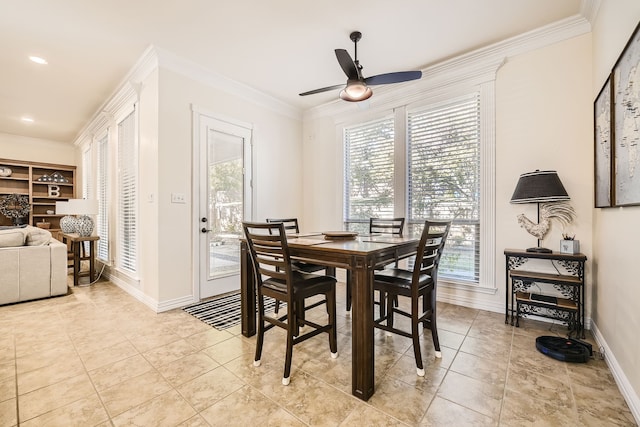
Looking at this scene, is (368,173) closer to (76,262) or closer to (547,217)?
(547,217)

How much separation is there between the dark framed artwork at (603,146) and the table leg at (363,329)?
1.78 m

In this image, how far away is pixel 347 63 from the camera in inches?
92.1

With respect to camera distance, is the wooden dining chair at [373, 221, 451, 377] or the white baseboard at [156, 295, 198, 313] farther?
the white baseboard at [156, 295, 198, 313]

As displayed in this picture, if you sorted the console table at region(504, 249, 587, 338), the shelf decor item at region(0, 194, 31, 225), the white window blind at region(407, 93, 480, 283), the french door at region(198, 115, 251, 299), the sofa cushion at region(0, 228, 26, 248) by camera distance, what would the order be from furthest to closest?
the shelf decor item at region(0, 194, 31, 225), the french door at region(198, 115, 251, 299), the sofa cushion at region(0, 228, 26, 248), the white window blind at region(407, 93, 480, 283), the console table at region(504, 249, 587, 338)

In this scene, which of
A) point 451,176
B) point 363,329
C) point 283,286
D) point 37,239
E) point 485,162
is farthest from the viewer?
point 37,239

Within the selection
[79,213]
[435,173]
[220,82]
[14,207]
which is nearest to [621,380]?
[435,173]

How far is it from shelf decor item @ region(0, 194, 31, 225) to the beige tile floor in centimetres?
453

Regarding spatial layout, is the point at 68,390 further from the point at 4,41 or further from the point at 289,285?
the point at 4,41

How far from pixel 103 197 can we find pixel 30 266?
172 centimetres

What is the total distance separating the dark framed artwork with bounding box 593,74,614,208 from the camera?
76.8 inches

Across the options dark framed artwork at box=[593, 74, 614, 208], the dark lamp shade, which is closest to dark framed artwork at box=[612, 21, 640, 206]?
dark framed artwork at box=[593, 74, 614, 208]

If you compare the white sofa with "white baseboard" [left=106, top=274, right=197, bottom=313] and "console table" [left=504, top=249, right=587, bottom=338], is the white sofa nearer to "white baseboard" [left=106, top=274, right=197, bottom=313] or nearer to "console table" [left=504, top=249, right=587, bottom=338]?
"white baseboard" [left=106, top=274, right=197, bottom=313]

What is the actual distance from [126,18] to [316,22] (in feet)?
5.44

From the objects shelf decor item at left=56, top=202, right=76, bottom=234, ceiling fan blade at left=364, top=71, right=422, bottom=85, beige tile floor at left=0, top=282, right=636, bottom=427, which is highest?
ceiling fan blade at left=364, top=71, right=422, bottom=85
